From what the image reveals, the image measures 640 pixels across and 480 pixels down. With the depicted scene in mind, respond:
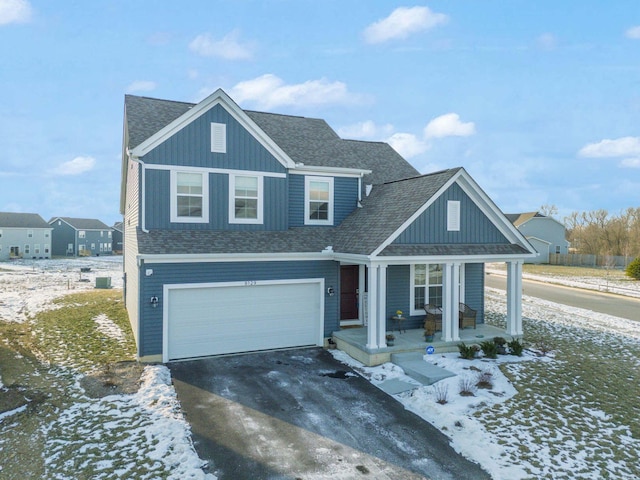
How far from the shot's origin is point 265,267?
12.7 m

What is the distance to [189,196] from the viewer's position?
12.6m

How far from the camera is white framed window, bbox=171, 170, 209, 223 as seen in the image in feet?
40.7

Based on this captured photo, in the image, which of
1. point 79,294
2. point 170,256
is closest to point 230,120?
point 170,256

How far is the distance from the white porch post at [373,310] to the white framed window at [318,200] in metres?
3.76

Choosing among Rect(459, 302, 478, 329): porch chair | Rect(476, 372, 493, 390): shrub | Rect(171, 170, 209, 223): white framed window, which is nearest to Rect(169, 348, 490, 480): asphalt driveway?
Rect(476, 372, 493, 390): shrub

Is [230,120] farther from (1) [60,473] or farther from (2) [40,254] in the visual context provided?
(2) [40,254]

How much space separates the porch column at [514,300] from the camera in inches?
537

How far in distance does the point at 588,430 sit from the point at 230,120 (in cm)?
1218

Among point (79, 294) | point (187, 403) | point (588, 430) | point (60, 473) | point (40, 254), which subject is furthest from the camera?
point (40, 254)

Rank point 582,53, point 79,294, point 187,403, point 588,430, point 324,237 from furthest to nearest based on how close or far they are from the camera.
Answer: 1. point 79,294
2. point 582,53
3. point 324,237
4. point 187,403
5. point 588,430

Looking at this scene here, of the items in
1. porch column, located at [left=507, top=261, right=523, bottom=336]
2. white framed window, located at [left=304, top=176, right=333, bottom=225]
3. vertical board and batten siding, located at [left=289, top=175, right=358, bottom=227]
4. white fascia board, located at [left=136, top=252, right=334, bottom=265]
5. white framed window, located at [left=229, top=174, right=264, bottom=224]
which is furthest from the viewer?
white framed window, located at [left=304, top=176, right=333, bottom=225]

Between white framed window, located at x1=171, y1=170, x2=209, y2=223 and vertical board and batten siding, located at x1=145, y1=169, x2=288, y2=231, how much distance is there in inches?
5.0

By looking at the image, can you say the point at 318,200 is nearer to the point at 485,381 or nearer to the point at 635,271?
the point at 485,381

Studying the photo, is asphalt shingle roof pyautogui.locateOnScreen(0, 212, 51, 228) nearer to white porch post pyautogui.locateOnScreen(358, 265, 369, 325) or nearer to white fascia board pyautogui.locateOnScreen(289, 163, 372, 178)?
white fascia board pyautogui.locateOnScreen(289, 163, 372, 178)
